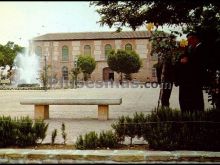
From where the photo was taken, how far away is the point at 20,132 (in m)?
6.63

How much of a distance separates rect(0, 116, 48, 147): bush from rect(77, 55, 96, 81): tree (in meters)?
48.4

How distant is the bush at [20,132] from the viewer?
6.63m

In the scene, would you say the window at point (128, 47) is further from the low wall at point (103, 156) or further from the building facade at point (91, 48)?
the low wall at point (103, 156)

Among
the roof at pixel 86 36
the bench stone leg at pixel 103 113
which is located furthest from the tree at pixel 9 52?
the bench stone leg at pixel 103 113

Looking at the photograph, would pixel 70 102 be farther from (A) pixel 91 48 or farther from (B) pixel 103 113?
(A) pixel 91 48

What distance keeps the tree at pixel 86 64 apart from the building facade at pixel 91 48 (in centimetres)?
350

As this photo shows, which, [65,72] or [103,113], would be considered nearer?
[103,113]

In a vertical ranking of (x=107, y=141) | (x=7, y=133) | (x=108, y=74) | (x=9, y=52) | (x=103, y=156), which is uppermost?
(x=9, y=52)

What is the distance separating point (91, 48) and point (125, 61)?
10.4 metres

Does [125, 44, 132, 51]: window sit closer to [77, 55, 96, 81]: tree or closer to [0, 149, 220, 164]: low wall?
[77, 55, 96, 81]: tree

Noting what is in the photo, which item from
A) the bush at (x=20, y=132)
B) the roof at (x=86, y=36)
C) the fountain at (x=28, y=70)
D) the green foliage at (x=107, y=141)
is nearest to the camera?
the green foliage at (x=107, y=141)

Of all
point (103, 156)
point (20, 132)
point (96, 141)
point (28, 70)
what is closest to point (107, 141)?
point (96, 141)

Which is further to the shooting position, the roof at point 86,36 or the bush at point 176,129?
the roof at point 86,36

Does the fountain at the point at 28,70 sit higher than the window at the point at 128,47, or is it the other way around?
the window at the point at 128,47
